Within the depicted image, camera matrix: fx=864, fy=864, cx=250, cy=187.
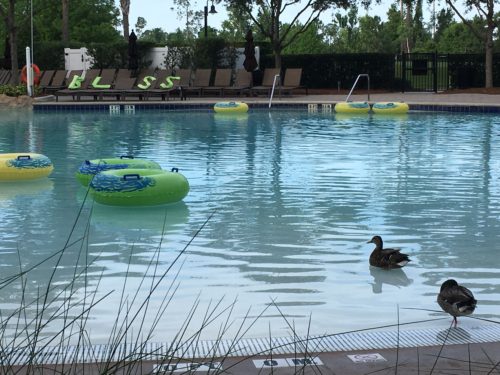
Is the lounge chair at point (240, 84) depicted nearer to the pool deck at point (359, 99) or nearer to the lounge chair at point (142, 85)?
the pool deck at point (359, 99)

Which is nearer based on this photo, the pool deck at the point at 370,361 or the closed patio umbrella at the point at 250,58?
the pool deck at the point at 370,361

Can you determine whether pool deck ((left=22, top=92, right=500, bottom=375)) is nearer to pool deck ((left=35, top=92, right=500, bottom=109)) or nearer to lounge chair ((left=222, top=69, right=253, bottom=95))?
pool deck ((left=35, top=92, right=500, bottom=109))

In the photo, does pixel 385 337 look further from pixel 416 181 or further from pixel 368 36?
pixel 368 36

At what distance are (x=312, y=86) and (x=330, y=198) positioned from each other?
22.0 meters

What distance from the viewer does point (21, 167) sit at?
1080 centimetres

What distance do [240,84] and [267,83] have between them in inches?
35.0

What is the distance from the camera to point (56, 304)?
5.87m

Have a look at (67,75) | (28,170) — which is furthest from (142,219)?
(67,75)

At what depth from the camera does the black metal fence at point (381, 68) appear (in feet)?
98.0

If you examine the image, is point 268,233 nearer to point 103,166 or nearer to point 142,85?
point 103,166

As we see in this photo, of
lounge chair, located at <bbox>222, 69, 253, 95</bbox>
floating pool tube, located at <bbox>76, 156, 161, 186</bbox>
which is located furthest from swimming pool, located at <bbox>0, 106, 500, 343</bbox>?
lounge chair, located at <bbox>222, 69, 253, 95</bbox>

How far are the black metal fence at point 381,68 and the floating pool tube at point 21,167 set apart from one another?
20654mm

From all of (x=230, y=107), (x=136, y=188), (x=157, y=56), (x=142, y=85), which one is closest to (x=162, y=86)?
(x=142, y=85)

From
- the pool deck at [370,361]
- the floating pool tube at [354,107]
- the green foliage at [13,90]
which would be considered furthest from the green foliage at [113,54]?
the pool deck at [370,361]
